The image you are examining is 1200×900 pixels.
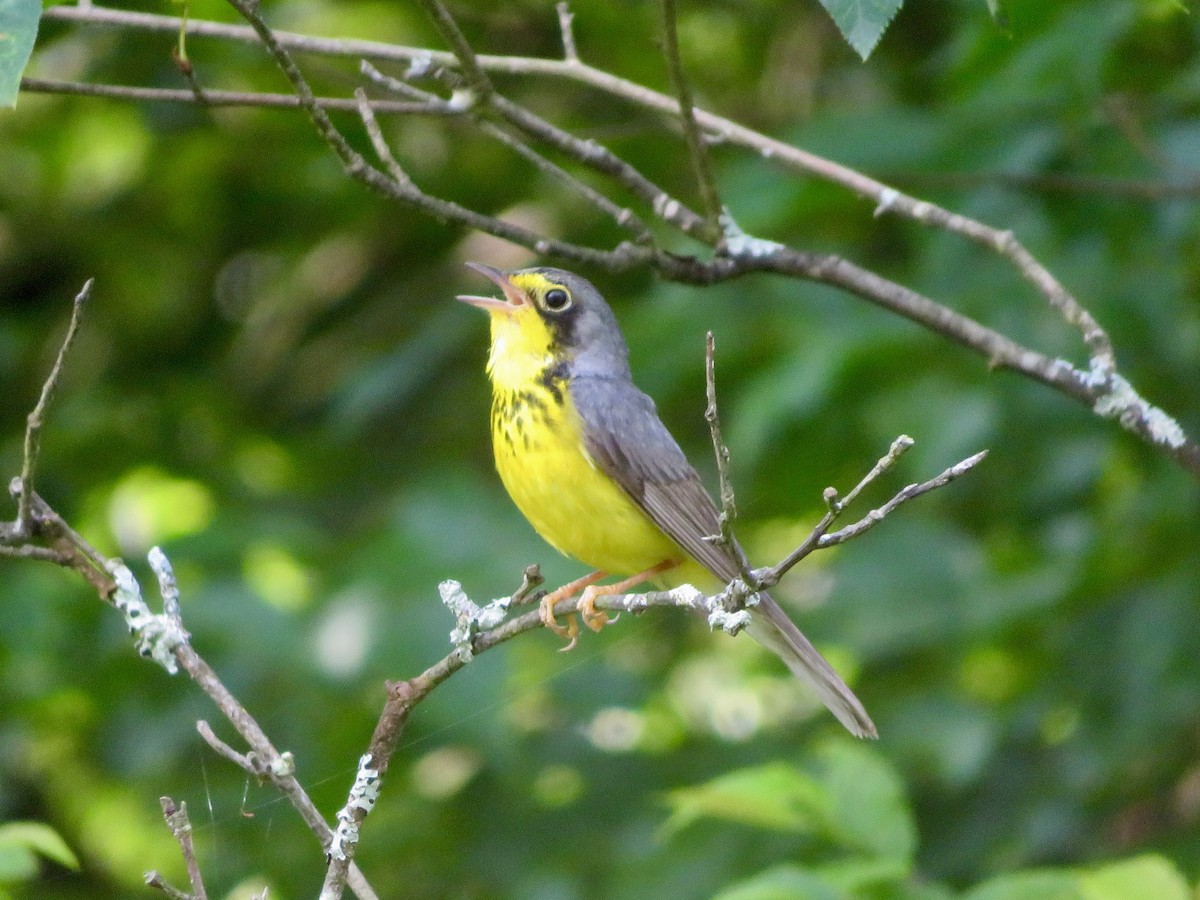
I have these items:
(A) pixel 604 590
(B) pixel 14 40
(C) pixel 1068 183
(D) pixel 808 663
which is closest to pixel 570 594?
(A) pixel 604 590

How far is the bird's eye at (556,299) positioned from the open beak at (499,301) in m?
0.08

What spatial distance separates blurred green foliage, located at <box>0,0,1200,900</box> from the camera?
5648 mm

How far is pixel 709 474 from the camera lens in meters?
7.17

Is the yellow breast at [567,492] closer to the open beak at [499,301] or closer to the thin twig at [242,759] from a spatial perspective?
the open beak at [499,301]

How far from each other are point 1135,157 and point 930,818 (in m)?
2.82

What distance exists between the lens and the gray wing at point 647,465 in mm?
4652

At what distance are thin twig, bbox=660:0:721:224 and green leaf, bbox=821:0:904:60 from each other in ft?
1.34

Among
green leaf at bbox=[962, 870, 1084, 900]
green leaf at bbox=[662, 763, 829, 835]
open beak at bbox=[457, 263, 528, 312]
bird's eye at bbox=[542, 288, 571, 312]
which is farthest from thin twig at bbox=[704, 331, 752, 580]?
bird's eye at bbox=[542, 288, 571, 312]

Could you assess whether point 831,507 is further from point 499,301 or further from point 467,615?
point 499,301

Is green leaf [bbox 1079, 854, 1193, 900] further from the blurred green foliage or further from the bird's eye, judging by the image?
the bird's eye

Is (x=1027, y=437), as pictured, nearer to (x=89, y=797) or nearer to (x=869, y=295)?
(x=869, y=295)

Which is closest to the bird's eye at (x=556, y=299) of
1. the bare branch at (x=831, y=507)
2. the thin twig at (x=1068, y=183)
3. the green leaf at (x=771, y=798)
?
the thin twig at (x=1068, y=183)

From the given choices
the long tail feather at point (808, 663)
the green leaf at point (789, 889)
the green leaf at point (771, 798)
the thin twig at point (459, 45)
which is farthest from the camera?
the long tail feather at point (808, 663)

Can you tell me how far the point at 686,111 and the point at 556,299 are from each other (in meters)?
1.87
